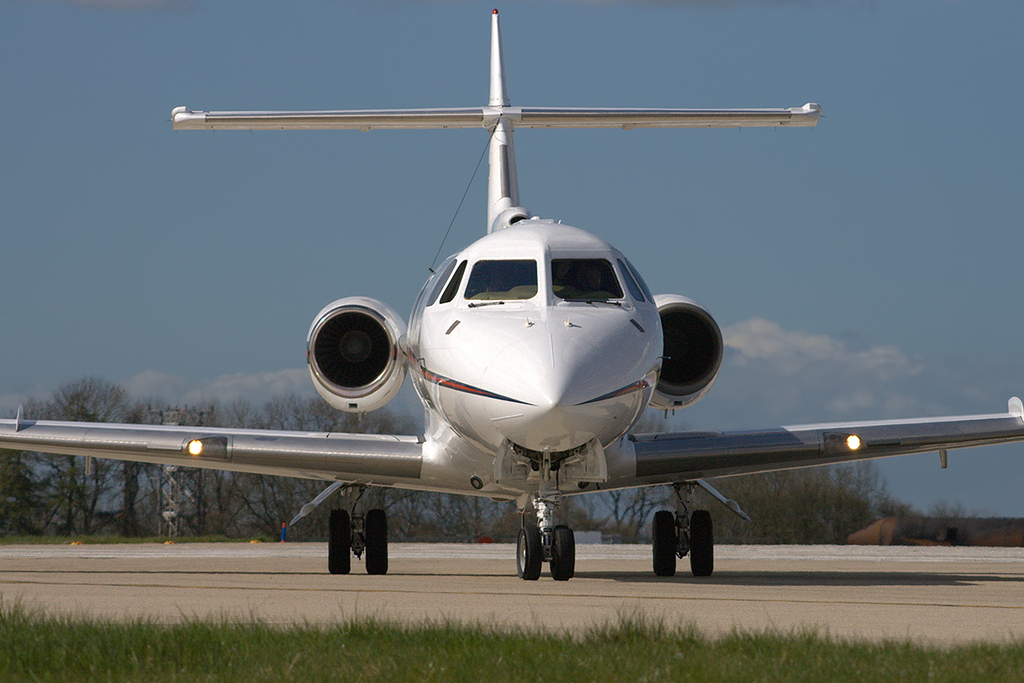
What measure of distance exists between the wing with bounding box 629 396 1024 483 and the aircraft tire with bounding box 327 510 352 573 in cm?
427

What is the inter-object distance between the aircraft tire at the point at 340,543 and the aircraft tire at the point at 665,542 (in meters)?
4.04

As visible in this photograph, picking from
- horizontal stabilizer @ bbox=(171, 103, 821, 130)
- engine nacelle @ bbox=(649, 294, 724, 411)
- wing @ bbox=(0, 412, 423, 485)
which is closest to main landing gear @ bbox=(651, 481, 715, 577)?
engine nacelle @ bbox=(649, 294, 724, 411)

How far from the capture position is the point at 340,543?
15828 millimetres

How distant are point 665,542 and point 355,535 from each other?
13.6ft

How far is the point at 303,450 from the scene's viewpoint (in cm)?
1398

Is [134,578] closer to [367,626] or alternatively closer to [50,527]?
[367,626]

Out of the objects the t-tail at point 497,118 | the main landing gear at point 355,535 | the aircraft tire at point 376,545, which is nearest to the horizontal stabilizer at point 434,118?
the t-tail at point 497,118

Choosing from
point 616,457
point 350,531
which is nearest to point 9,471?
point 350,531

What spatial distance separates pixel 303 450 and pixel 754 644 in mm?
8911

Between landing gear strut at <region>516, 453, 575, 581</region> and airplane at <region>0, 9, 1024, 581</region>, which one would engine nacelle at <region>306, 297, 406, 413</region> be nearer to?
airplane at <region>0, 9, 1024, 581</region>

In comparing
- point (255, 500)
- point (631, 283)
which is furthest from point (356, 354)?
point (255, 500)

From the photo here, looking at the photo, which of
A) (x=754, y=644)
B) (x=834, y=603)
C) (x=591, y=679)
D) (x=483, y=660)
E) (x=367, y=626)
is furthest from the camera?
(x=834, y=603)

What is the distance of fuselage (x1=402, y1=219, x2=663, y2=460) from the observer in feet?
33.1

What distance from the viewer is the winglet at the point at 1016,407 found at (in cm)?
1413
